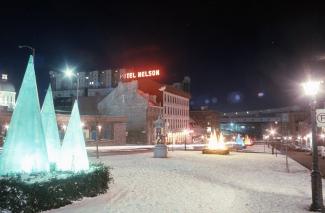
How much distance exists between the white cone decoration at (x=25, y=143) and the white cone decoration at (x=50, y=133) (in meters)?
1.93

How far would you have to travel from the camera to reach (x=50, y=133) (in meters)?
16.2

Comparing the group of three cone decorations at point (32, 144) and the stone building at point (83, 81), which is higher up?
the stone building at point (83, 81)

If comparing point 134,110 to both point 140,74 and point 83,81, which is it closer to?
point 140,74

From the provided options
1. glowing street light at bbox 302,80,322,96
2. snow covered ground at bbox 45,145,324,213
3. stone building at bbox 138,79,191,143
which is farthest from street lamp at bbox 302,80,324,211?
stone building at bbox 138,79,191,143

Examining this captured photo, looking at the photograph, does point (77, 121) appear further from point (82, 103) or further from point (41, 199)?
point (82, 103)

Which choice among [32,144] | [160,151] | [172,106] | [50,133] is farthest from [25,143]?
[172,106]

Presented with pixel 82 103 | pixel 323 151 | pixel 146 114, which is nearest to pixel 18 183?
pixel 323 151

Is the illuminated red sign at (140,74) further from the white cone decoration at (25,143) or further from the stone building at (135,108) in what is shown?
the white cone decoration at (25,143)

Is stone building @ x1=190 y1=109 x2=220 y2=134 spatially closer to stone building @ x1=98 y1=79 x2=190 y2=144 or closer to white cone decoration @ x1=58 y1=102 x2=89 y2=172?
stone building @ x1=98 y1=79 x2=190 y2=144

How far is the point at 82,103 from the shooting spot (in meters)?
78.4

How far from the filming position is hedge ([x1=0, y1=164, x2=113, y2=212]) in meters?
10.6

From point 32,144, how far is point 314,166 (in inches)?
385

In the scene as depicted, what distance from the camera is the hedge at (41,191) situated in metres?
10.6

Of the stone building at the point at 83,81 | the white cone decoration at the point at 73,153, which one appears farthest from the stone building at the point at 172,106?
the white cone decoration at the point at 73,153
